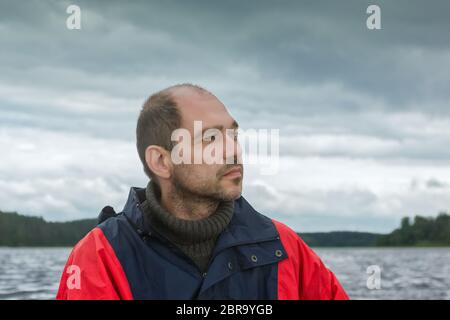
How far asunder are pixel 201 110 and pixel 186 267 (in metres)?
1.10

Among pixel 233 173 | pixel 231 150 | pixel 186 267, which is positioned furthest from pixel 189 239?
pixel 231 150

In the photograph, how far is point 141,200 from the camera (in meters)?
4.97

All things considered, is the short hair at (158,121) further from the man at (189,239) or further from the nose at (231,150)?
the nose at (231,150)

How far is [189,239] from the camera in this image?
464 centimetres

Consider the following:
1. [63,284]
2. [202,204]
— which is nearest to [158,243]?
[202,204]

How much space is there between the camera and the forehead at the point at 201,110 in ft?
15.1

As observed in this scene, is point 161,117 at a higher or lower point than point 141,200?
higher

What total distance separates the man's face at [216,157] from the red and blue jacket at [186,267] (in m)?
0.36

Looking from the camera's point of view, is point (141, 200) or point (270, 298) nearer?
point (270, 298)

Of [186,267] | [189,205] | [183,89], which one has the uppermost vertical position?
[183,89]

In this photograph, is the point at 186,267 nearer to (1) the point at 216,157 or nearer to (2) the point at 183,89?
(1) the point at 216,157
